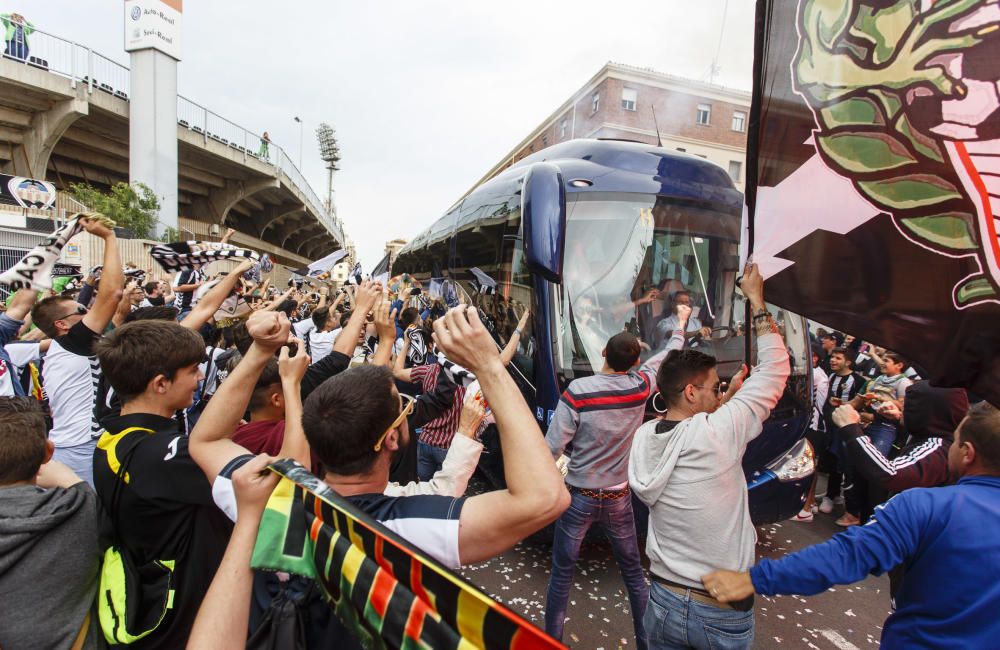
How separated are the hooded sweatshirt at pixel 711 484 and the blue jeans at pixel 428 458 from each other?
214 cm

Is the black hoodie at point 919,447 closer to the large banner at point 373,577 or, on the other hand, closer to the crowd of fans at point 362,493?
the crowd of fans at point 362,493

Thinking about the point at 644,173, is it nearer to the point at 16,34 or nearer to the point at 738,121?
the point at 16,34

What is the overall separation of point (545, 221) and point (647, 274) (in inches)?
59.1

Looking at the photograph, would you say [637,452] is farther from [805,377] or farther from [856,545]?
[805,377]

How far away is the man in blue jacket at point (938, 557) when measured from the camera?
56.2 inches

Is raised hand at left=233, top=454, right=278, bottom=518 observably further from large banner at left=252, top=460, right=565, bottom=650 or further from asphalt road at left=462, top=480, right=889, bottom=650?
asphalt road at left=462, top=480, right=889, bottom=650

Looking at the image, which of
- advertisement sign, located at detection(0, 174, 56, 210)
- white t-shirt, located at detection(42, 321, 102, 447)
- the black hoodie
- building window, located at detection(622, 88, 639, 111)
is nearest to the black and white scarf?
white t-shirt, located at detection(42, 321, 102, 447)

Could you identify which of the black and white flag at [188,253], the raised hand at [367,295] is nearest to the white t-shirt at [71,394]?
the black and white flag at [188,253]

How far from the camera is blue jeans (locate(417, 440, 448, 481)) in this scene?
13.2 ft

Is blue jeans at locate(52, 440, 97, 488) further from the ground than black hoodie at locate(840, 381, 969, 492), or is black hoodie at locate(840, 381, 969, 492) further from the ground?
black hoodie at locate(840, 381, 969, 492)

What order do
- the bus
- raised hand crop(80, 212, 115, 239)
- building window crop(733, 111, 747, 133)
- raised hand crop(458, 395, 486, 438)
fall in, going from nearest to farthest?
raised hand crop(458, 395, 486, 438)
raised hand crop(80, 212, 115, 239)
the bus
building window crop(733, 111, 747, 133)

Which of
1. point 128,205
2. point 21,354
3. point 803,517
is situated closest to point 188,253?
point 21,354

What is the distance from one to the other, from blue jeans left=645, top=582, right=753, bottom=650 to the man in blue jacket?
1.38ft

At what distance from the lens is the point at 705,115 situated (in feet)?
106
